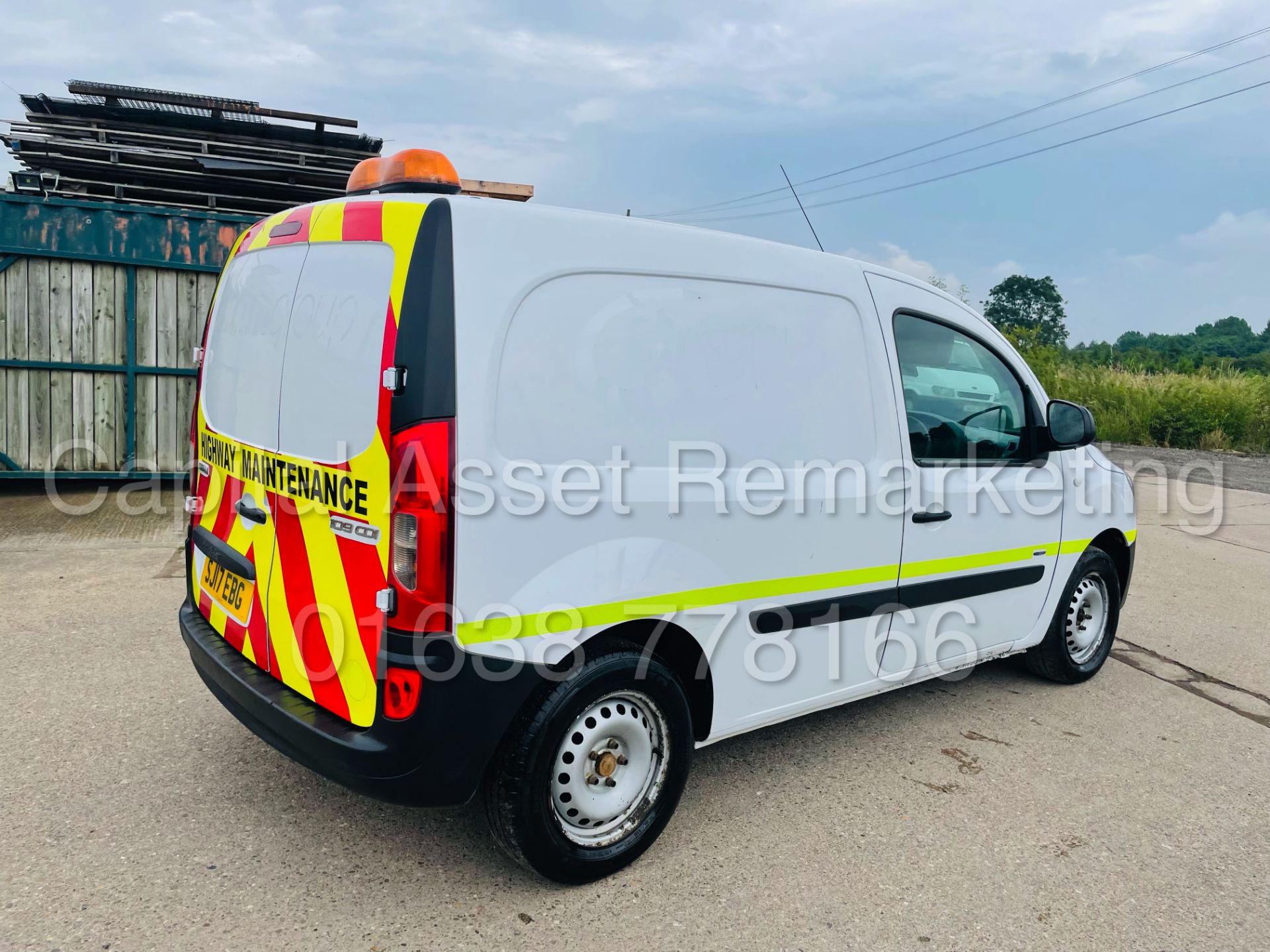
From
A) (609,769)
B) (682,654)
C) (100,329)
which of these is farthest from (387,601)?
(100,329)

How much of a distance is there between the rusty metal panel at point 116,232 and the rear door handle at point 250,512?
6083mm

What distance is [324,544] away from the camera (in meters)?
2.61

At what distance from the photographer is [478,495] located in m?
2.37

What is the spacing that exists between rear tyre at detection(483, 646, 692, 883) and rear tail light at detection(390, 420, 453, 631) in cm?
43

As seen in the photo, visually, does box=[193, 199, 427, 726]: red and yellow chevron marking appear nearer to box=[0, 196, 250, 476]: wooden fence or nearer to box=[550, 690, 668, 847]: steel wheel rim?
box=[550, 690, 668, 847]: steel wheel rim

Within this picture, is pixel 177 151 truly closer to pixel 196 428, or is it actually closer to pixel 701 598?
pixel 196 428

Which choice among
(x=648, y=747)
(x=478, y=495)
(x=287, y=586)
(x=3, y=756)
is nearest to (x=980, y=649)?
(x=648, y=747)

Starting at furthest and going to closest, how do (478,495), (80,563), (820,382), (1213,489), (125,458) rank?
(1213,489) → (125,458) → (80,563) → (820,382) → (478,495)

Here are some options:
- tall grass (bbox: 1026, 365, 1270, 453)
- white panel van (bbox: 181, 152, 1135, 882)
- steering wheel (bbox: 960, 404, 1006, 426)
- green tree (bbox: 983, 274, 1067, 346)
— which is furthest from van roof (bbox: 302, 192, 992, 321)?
green tree (bbox: 983, 274, 1067, 346)

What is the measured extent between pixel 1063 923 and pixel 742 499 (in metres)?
1.50

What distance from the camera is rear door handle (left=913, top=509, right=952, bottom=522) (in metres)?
3.46

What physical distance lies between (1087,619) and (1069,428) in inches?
47.2

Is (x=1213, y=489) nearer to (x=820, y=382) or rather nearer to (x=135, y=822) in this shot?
(x=820, y=382)

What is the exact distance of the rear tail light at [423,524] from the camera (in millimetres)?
2326
